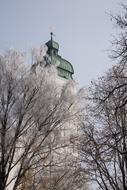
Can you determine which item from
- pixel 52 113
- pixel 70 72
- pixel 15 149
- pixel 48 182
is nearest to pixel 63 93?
pixel 52 113

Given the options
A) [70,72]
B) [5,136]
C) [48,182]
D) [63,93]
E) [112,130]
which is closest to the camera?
[5,136]

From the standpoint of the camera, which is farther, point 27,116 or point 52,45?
point 52,45

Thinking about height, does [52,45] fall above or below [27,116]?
above

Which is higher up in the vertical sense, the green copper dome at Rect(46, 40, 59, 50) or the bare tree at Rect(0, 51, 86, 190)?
the green copper dome at Rect(46, 40, 59, 50)

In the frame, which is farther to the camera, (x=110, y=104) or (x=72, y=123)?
Answer: (x=72, y=123)

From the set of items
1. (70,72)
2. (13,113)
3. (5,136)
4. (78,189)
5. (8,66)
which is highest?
(70,72)

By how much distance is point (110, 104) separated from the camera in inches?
639

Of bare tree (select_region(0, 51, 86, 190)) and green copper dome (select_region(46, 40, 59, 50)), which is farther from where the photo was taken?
green copper dome (select_region(46, 40, 59, 50))

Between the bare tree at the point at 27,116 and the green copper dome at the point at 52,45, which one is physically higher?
the green copper dome at the point at 52,45

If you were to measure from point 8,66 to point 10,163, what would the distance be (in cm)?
448

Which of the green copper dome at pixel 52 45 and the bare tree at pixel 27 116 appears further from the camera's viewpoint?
the green copper dome at pixel 52 45

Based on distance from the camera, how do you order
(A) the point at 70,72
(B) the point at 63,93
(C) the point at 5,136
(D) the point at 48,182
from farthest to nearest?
(A) the point at 70,72 < (D) the point at 48,182 < (B) the point at 63,93 < (C) the point at 5,136

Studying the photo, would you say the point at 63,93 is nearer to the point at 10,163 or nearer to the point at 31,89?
the point at 31,89

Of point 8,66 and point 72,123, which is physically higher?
point 8,66
